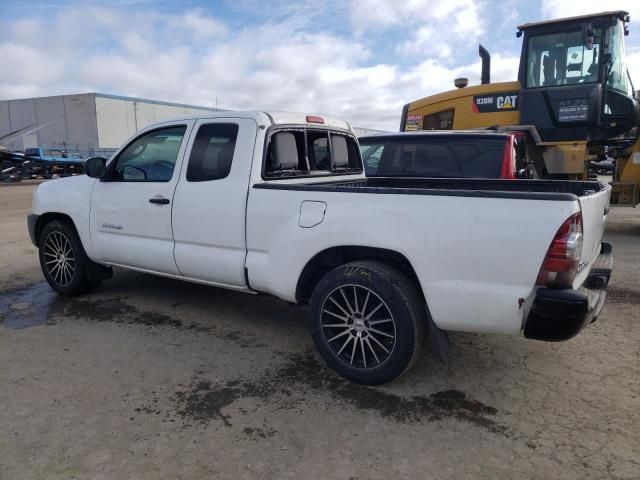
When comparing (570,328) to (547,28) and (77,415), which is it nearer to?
(77,415)

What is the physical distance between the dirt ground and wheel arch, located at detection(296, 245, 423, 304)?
1.96ft

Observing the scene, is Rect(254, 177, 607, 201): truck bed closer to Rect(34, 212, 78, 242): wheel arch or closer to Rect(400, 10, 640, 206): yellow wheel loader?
Rect(34, 212, 78, 242): wheel arch

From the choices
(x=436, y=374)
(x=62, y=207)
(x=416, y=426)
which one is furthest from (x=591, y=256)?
(x=62, y=207)

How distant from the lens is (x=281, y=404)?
3.21m

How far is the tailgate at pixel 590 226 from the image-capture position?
299 cm

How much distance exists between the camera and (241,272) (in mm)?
3994

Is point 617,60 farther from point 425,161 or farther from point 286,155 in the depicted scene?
point 286,155

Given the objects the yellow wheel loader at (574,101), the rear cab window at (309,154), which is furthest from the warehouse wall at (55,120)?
the rear cab window at (309,154)

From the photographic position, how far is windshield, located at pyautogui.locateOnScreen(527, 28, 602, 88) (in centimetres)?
904

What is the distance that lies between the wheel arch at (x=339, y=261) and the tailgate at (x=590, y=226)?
104 cm

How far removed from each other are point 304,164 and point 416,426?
257cm

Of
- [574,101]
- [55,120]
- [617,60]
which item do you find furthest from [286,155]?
[55,120]

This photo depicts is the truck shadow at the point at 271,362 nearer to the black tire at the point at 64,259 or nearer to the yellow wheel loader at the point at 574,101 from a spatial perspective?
the black tire at the point at 64,259

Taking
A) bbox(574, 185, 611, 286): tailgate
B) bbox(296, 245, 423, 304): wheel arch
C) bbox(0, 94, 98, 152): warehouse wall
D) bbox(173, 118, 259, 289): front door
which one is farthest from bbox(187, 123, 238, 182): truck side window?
bbox(0, 94, 98, 152): warehouse wall
